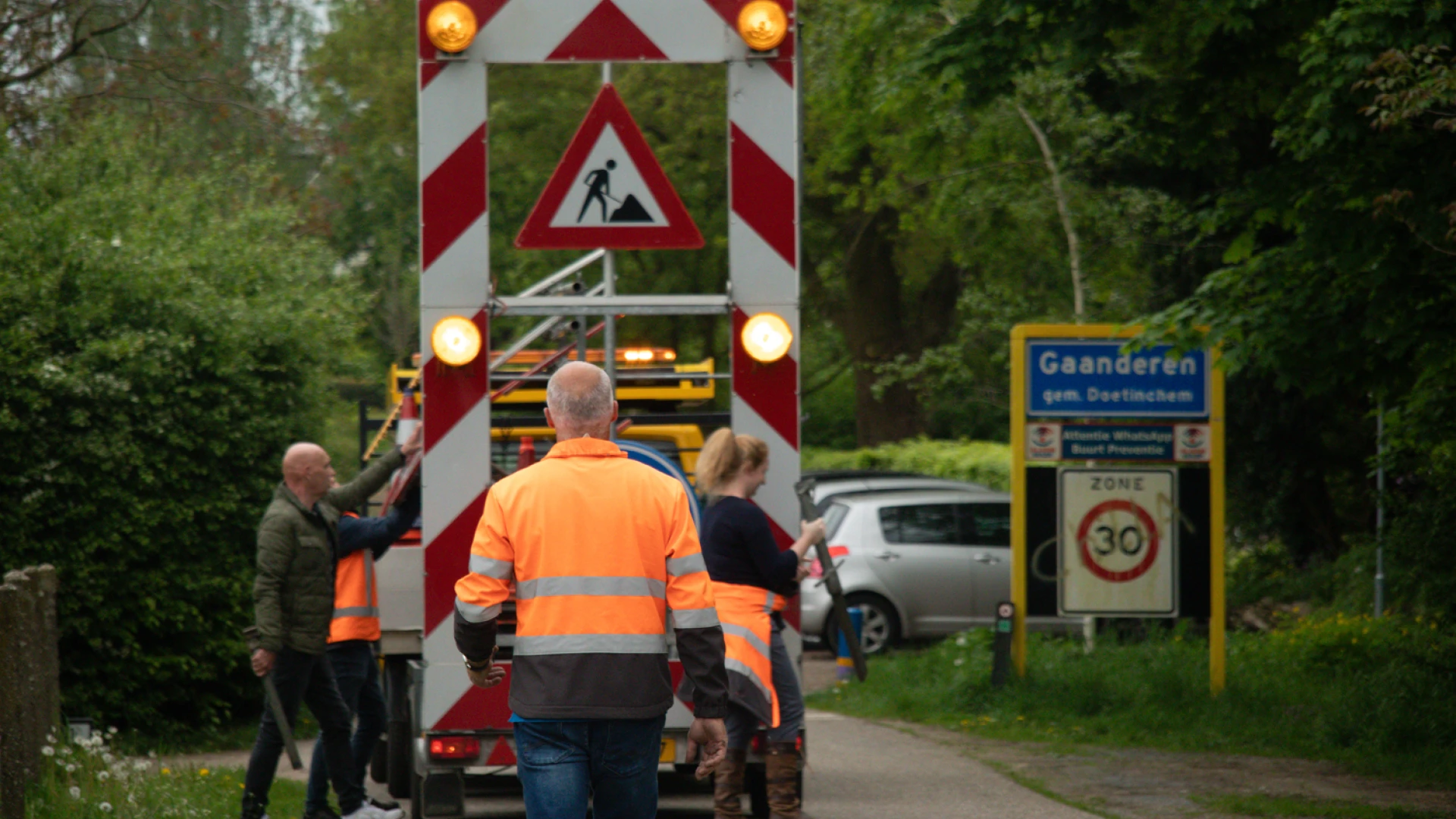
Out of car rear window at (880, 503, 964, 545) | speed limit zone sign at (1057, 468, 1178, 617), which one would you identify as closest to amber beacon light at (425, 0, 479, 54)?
speed limit zone sign at (1057, 468, 1178, 617)

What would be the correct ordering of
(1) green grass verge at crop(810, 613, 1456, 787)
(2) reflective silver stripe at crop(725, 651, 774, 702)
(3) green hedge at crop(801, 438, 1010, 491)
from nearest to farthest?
(2) reflective silver stripe at crop(725, 651, 774, 702)
(1) green grass verge at crop(810, 613, 1456, 787)
(3) green hedge at crop(801, 438, 1010, 491)

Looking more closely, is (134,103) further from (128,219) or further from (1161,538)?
(1161,538)

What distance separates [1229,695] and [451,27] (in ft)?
23.3

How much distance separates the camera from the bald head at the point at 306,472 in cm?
689

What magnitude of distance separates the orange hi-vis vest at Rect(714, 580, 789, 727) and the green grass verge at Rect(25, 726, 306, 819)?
2.32 meters

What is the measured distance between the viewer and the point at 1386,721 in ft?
29.0

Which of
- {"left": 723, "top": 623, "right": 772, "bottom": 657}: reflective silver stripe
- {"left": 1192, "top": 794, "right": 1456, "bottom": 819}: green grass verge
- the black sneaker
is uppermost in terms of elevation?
{"left": 723, "top": 623, "right": 772, "bottom": 657}: reflective silver stripe

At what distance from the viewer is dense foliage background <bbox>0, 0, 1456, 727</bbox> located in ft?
27.1

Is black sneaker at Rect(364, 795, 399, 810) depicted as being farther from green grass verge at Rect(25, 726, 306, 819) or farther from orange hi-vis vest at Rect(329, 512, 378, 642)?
orange hi-vis vest at Rect(329, 512, 378, 642)

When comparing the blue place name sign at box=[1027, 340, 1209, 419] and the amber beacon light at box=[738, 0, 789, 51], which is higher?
the amber beacon light at box=[738, 0, 789, 51]

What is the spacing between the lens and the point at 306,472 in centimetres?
691

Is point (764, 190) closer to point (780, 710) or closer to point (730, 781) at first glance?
point (780, 710)

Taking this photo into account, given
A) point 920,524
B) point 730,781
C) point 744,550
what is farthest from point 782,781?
point 920,524

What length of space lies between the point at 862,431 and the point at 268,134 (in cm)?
1595
